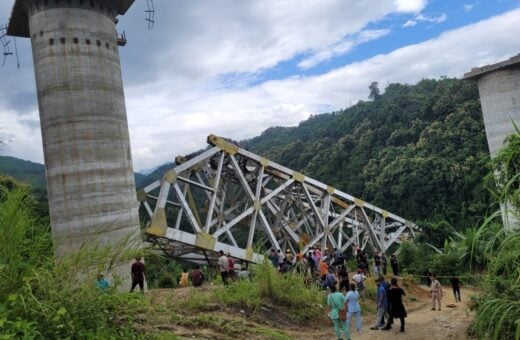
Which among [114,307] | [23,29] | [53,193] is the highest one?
[23,29]

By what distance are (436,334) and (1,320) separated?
8738mm

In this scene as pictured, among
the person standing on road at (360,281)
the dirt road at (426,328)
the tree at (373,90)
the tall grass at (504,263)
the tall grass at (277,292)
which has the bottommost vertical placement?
the dirt road at (426,328)

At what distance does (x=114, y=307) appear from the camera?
486 centimetres

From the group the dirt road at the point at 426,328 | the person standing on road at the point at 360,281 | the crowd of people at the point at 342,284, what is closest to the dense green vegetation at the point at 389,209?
the crowd of people at the point at 342,284

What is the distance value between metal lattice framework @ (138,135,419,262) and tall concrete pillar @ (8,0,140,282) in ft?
6.00

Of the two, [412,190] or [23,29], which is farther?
[412,190]

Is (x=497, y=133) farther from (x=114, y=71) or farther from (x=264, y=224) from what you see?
(x=114, y=71)

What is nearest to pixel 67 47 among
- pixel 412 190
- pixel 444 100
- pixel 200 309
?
pixel 200 309

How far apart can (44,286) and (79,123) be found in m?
10.9

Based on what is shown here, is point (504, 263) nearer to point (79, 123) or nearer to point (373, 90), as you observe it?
point (79, 123)

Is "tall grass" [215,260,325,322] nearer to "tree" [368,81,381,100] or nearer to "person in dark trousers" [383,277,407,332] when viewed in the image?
"person in dark trousers" [383,277,407,332]

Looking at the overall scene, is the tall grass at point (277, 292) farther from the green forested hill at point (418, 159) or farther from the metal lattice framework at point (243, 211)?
the green forested hill at point (418, 159)

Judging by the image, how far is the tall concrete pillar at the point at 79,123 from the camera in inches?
553

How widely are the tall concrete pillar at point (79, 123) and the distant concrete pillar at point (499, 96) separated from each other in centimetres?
1243
